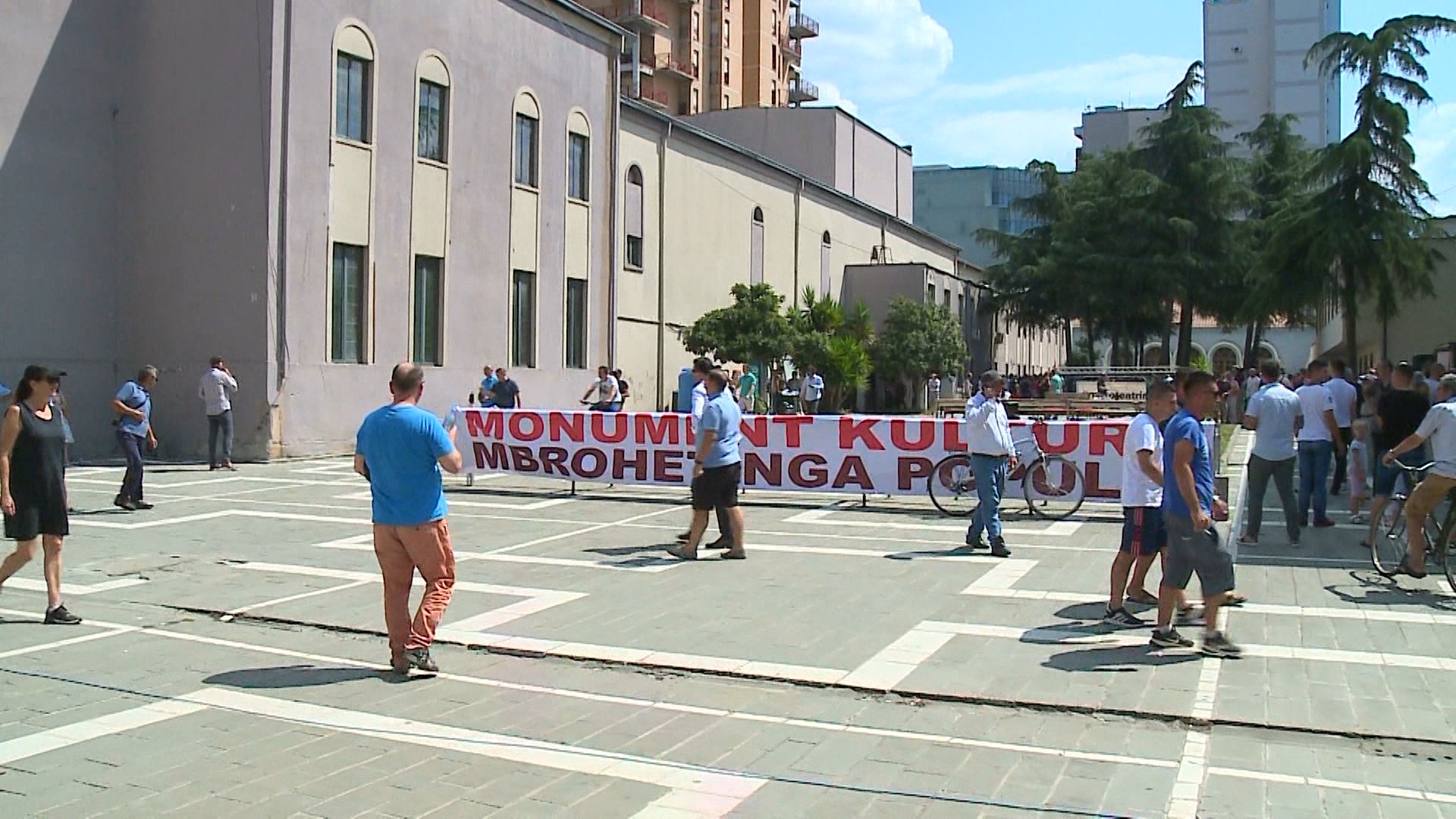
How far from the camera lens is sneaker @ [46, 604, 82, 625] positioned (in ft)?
29.7

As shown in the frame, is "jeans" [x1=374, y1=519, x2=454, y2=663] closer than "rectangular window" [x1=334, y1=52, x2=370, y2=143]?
Yes

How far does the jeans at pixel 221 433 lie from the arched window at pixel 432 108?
8.29m

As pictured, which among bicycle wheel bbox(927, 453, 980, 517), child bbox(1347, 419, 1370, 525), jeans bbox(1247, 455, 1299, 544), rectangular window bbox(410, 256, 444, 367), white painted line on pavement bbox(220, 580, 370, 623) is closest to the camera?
white painted line on pavement bbox(220, 580, 370, 623)

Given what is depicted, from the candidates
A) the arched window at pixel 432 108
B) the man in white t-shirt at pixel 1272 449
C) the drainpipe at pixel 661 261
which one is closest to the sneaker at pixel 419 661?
the man in white t-shirt at pixel 1272 449

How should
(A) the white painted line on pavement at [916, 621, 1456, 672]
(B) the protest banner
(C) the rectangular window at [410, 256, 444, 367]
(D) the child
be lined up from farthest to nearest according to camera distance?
(C) the rectangular window at [410, 256, 444, 367]
(B) the protest banner
(D) the child
(A) the white painted line on pavement at [916, 621, 1456, 672]

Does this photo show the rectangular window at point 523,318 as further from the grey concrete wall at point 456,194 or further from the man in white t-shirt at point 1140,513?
the man in white t-shirt at point 1140,513

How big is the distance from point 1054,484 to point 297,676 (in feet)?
34.6

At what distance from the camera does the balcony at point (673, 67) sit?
73562mm

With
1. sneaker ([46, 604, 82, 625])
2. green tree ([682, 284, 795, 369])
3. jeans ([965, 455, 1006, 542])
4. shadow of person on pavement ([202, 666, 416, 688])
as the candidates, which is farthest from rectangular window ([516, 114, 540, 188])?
shadow of person on pavement ([202, 666, 416, 688])

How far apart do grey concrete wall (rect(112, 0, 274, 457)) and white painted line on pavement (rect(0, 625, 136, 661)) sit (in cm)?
1486

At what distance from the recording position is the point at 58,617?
9055 millimetres

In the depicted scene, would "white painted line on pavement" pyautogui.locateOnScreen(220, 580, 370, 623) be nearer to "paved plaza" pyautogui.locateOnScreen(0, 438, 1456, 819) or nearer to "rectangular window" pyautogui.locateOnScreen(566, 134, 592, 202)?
"paved plaza" pyautogui.locateOnScreen(0, 438, 1456, 819)

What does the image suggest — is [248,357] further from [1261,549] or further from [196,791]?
[196,791]

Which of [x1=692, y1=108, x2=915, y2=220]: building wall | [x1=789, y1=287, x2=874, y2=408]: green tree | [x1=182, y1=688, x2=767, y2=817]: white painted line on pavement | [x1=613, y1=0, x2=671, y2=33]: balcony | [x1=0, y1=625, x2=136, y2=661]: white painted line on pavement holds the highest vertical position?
[x1=613, y1=0, x2=671, y2=33]: balcony
